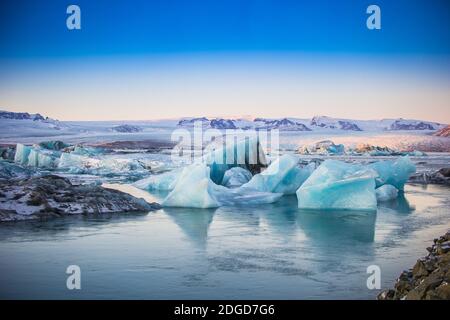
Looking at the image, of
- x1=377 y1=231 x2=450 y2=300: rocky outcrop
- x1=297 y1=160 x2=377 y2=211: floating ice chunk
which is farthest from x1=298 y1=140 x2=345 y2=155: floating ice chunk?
x1=377 y1=231 x2=450 y2=300: rocky outcrop

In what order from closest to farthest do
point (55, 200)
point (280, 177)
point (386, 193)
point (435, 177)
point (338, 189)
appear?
1. point (55, 200)
2. point (338, 189)
3. point (386, 193)
4. point (280, 177)
5. point (435, 177)

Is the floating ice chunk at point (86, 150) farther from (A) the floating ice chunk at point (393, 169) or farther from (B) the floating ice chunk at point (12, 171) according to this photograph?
(A) the floating ice chunk at point (393, 169)

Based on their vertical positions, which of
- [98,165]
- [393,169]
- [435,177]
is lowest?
[435,177]

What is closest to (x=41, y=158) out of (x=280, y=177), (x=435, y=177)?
(x=280, y=177)

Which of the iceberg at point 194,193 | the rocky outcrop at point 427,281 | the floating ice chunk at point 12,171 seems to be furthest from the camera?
the floating ice chunk at point 12,171

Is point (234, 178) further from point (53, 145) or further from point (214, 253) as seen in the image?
point (214, 253)

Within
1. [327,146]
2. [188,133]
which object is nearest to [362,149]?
[327,146]

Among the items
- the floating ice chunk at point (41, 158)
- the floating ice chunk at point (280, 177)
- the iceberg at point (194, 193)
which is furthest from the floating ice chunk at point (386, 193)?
the floating ice chunk at point (41, 158)
